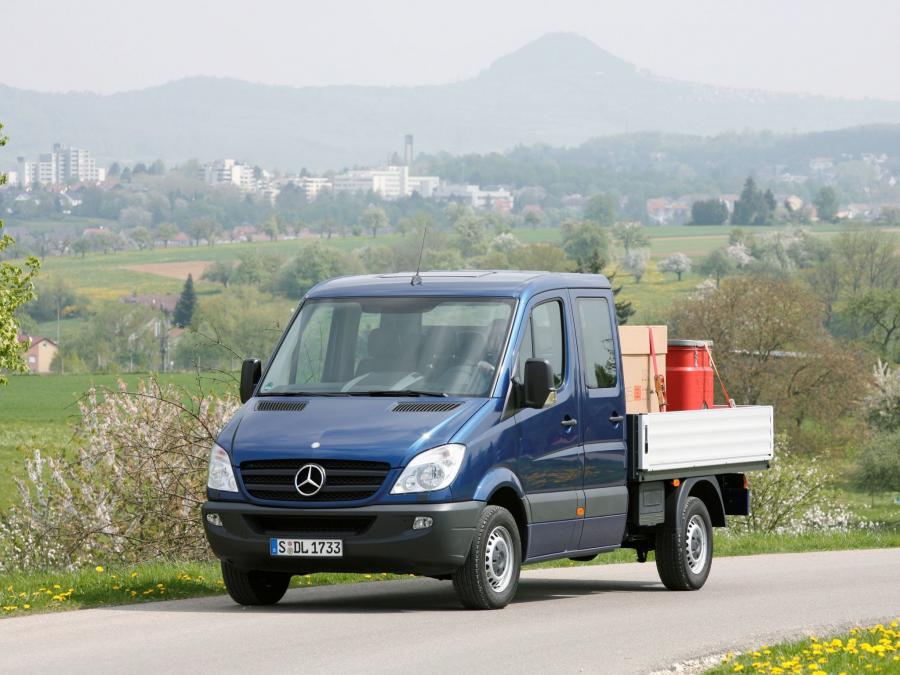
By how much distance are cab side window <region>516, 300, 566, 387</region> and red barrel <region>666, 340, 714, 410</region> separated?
184 cm

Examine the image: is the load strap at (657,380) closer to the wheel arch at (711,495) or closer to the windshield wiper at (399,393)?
the wheel arch at (711,495)

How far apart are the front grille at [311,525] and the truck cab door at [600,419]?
213 cm

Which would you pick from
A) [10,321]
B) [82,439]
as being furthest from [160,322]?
[82,439]

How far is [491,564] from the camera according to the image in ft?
36.1

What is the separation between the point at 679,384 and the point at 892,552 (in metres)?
7.62

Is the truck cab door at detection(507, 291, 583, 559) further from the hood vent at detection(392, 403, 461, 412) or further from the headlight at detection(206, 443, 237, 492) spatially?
the headlight at detection(206, 443, 237, 492)

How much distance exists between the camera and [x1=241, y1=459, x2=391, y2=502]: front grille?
10.6 m

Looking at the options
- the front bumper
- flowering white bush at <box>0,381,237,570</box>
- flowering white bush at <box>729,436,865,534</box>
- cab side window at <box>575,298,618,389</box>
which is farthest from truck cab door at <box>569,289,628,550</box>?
flowering white bush at <box>729,436,865,534</box>

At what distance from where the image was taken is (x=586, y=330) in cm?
1246

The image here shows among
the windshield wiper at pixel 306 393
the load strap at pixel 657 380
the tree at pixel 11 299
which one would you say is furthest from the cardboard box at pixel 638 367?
the tree at pixel 11 299

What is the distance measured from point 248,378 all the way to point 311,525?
5.32 feet

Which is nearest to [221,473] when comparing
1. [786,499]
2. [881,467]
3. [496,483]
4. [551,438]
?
[496,483]

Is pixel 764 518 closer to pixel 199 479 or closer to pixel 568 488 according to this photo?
pixel 199 479

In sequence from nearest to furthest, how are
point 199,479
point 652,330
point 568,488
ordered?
point 568,488
point 652,330
point 199,479
